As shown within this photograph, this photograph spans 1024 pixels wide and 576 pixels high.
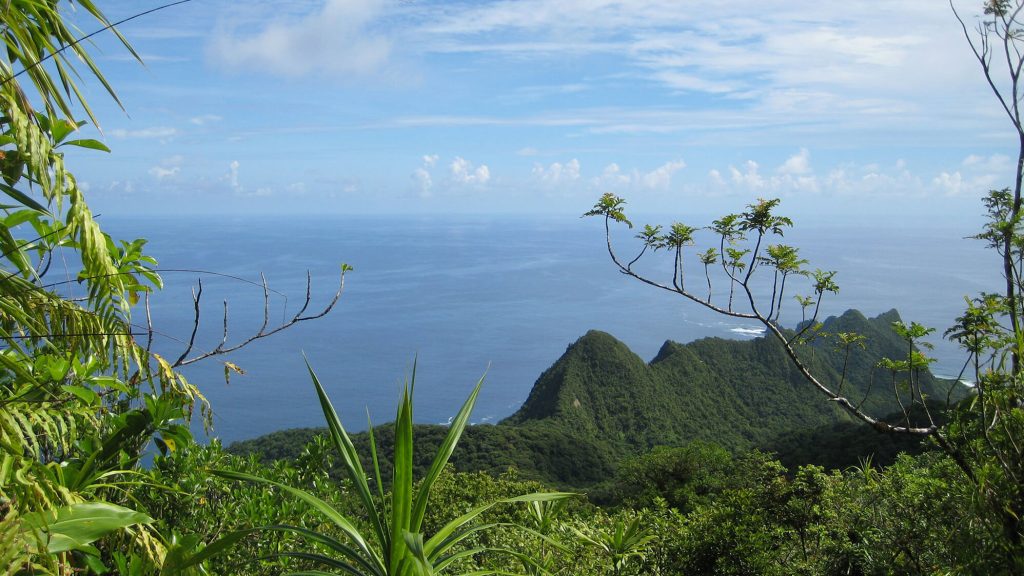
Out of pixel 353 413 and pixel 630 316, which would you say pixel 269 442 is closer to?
pixel 353 413

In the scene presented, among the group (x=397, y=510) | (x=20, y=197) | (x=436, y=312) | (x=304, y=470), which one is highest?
(x=20, y=197)

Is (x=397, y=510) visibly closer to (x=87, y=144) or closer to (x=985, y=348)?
(x=87, y=144)

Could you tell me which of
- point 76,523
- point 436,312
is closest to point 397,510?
point 76,523

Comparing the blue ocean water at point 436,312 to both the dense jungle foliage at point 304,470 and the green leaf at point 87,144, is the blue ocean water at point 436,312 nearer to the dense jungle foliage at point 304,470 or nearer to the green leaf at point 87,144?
the dense jungle foliage at point 304,470

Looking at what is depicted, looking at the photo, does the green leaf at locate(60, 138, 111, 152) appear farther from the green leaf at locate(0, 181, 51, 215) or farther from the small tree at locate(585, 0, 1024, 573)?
the small tree at locate(585, 0, 1024, 573)

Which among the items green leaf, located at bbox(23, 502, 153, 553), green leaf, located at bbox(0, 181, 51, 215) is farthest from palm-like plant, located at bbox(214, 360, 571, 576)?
green leaf, located at bbox(0, 181, 51, 215)

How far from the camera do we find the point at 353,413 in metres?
42.2

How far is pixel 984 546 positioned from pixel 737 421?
36.1 m

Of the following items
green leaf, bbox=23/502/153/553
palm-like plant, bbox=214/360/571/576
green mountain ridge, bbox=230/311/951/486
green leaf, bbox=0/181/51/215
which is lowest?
green mountain ridge, bbox=230/311/951/486

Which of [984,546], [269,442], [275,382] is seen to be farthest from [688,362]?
[984,546]

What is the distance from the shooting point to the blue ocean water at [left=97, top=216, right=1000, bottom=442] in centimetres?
4397

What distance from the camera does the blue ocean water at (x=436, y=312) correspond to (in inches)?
1731

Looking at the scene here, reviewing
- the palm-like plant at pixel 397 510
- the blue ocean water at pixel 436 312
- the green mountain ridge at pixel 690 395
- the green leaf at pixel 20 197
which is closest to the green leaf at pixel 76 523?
the palm-like plant at pixel 397 510

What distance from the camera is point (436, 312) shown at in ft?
223
